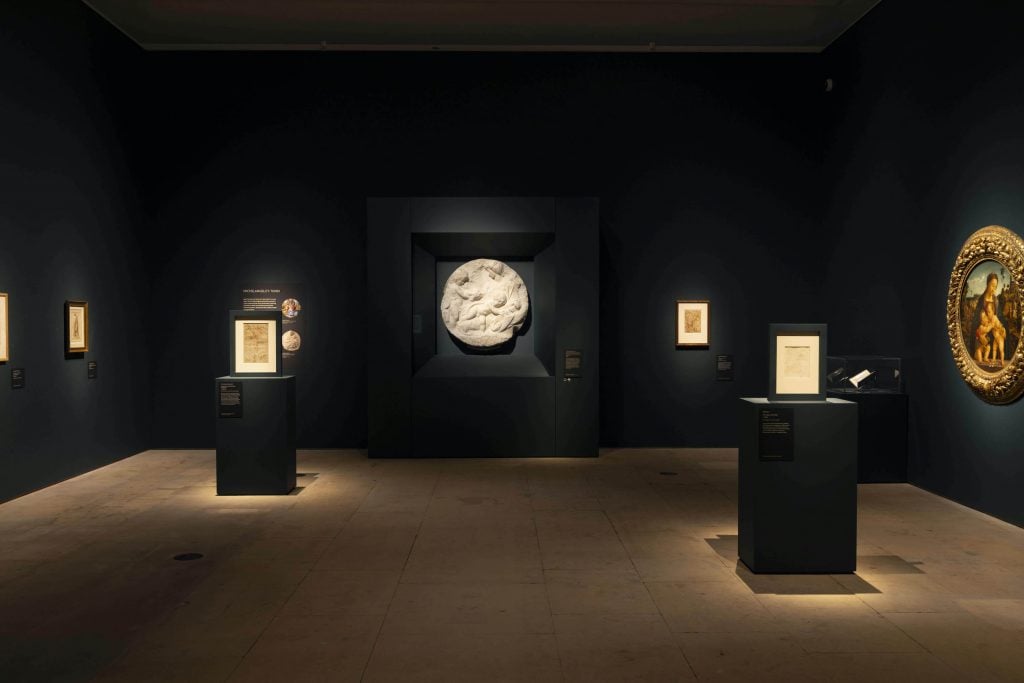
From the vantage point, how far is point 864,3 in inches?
363

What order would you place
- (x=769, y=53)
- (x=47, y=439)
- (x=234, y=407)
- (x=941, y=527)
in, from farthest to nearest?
(x=769, y=53)
(x=47, y=439)
(x=234, y=407)
(x=941, y=527)

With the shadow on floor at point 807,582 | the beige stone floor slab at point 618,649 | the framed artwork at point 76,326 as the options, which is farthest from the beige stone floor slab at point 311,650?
the framed artwork at point 76,326

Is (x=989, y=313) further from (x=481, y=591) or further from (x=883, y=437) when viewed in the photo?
(x=481, y=591)

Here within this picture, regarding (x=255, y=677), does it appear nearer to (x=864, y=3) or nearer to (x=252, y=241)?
(x=252, y=241)

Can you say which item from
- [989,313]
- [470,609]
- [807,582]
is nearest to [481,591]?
[470,609]

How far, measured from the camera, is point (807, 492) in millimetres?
5316

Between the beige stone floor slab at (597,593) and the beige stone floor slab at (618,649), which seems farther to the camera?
the beige stone floor slab at (597,593)

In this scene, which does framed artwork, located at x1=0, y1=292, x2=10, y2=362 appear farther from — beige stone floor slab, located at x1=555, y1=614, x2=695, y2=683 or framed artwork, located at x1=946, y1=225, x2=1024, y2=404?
framed artwork, located at x1=946, y1=225, x2=1024, y2=404

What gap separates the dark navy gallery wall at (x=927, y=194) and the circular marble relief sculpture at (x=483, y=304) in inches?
162

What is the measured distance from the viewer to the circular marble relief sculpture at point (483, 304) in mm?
10484

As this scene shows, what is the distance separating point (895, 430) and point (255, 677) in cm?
704

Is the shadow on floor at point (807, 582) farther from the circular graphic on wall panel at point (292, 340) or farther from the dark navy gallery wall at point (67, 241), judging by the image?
the circular graphic on wall panel at point (292, 340)

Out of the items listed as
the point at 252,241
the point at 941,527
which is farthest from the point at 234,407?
the point at 941,527

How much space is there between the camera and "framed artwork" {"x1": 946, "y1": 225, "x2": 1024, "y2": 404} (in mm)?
6738
